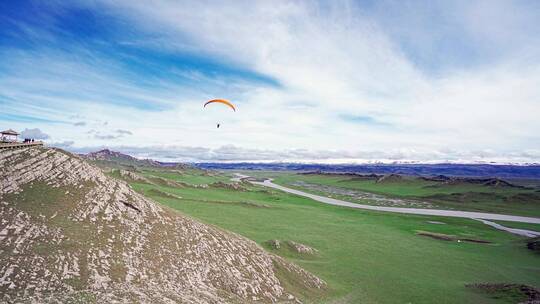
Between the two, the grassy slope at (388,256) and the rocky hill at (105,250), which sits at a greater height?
the rocky hill at (105,250)

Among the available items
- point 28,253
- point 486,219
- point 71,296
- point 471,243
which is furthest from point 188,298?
point 486,219

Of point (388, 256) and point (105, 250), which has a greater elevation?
point (105, 250)

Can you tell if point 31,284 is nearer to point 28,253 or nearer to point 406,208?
point 28,253

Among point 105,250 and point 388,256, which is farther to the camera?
point 388,256

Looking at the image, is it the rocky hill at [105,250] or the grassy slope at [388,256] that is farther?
the grassy slope at [388,256]
